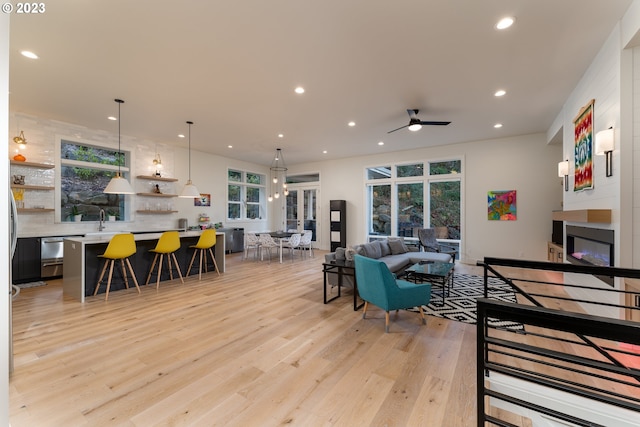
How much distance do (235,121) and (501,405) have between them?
5.81 metres

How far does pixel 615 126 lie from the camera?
2955 mm

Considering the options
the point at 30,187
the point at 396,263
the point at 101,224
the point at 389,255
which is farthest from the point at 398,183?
the point at 30,187

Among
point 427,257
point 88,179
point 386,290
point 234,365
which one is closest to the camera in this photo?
point 234,365

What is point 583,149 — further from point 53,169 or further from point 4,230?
point 53,169

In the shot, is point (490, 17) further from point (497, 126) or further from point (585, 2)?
point (497, 126)

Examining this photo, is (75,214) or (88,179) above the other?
(88,179)

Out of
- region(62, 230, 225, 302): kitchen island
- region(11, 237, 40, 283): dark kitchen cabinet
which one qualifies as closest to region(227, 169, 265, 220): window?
region(62, 230, 225, 302): kitchen island

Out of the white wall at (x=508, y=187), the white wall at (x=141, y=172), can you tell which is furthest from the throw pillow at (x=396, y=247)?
the white wall at (x=141, y=172)

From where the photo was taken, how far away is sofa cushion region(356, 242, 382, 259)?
5.06 metres

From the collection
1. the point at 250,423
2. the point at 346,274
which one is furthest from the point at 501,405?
the point at 346,274

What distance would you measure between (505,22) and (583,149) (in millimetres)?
2451

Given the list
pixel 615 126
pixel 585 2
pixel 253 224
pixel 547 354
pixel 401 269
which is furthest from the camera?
pixel 253 224

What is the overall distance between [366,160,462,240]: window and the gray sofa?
5.23ft

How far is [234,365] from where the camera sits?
2471 millimetres
